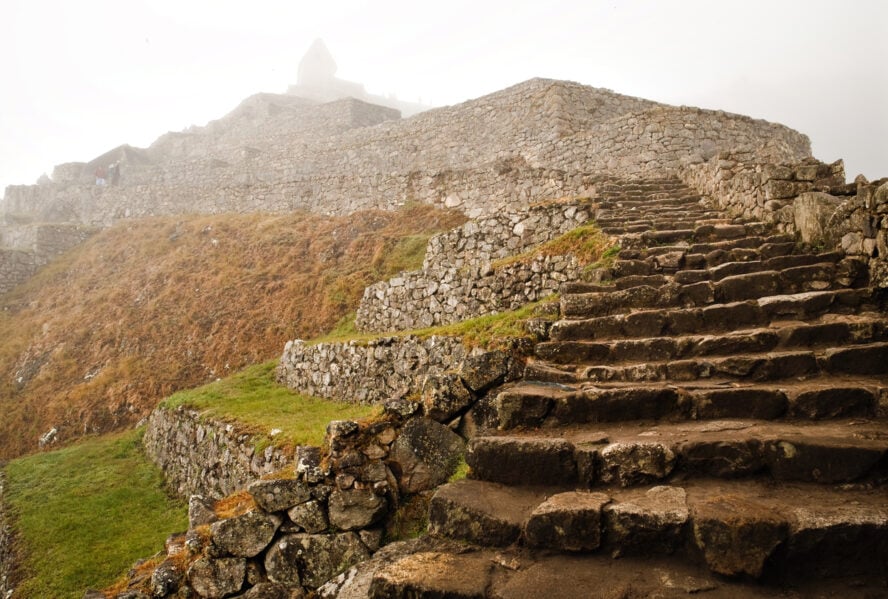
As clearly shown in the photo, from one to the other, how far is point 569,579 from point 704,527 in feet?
2.84

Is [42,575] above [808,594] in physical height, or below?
below

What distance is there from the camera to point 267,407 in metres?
12.1

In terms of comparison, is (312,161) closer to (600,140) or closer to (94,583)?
(600,140)

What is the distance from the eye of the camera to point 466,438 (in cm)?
534

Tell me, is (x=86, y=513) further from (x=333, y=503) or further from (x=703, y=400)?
(x=703, y=400)

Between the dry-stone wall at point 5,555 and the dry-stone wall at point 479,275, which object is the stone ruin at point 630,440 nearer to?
the dry-stone wall at point 479,275

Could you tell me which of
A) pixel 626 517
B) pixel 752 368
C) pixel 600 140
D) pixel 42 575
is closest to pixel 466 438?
pixel 626 517

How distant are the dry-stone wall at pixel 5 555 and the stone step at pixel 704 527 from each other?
890 cm

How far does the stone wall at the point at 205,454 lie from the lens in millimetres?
9383

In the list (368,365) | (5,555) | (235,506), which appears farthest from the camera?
(368,365)

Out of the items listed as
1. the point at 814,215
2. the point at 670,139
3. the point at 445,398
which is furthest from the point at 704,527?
the point at 670,139

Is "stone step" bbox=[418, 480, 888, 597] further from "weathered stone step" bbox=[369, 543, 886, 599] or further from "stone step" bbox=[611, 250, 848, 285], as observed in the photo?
"stone step" bbox=[611, 250, 848, 285]

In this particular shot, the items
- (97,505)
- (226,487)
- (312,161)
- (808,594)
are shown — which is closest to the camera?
Result: (808,594)

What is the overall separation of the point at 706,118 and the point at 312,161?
788 inches
